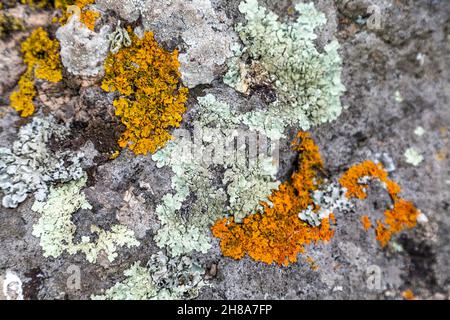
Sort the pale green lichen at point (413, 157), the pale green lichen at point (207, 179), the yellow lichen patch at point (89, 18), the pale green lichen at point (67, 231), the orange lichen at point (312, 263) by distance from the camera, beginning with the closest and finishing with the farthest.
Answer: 1. the yellow lichen patch at point (89, 18)
2. the pale green lichen at point (67, 231)
3. the pale green lichen at point (207, 179)
4. the orange lichen at point (312, 263)
5. the pale green lichen at point (413, 157)

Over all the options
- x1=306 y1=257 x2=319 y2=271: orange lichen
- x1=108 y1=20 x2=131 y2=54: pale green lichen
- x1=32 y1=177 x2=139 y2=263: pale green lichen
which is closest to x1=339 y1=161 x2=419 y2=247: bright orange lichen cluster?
x1=306 y1=257 x2=319 y2=271: orange lichen

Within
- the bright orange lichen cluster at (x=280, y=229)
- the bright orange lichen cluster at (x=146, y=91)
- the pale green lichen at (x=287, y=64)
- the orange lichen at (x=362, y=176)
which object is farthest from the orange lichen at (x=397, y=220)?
the bright orange lichen cluster at (x=146, y=91)

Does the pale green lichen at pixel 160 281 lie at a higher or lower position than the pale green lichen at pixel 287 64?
lower

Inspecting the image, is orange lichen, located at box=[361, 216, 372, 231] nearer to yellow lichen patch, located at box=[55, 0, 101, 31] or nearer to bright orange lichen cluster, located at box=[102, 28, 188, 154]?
bright orange lichen cluster, located at box=[102, 28, 188, 154]

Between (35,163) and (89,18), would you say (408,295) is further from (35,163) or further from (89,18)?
(89,18)

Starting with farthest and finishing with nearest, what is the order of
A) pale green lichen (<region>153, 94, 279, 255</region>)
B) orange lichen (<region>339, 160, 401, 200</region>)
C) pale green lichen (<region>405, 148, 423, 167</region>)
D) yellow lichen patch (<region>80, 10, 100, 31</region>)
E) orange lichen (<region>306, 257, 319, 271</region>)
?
1. pale green lichen (<region>405, 148, 423, 167</region>)
2. orange lichen (<region>339, 160, 401, 200</region>)
3. orange lichen (<region>306, 257, 319, 271</region>)
4. pale green lichen (<region>153, 94, 279, 255</region>)
5. yellow lichen patch (<region>80, 10, 100, 31</region>)

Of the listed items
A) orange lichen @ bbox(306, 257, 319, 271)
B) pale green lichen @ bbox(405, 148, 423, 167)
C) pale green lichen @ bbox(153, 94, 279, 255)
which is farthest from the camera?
pale green lichen @ bbox(405, 148, 423, 167)

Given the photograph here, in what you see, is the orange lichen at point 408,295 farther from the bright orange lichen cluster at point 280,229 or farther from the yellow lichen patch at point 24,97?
the yellow lichen patch at point 24,97
